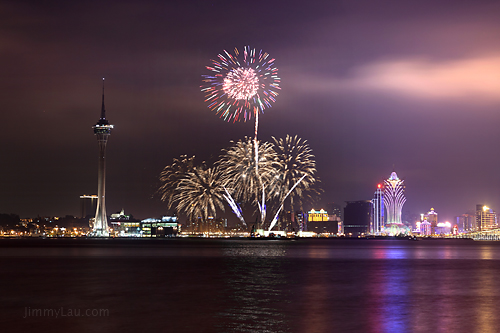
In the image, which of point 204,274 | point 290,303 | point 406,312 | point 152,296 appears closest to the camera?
point 406,312

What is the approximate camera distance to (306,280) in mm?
55375

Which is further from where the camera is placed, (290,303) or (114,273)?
(114,273)

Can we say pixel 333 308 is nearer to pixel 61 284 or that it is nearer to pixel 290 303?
pixel 290 303

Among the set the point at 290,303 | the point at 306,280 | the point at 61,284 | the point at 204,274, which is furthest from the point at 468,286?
the point at 61,284

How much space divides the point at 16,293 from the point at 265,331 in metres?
25.7

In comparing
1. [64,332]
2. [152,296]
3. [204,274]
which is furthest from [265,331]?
[204,274]

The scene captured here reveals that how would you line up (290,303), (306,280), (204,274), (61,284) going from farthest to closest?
(204,274) < (306,280) < (61,284) < (290,303)

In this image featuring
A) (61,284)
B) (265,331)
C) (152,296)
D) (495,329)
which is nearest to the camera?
(265,331)

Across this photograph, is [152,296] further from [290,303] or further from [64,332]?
[64,332]

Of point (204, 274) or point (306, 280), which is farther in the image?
point (204, 274)

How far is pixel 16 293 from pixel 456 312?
31.4m

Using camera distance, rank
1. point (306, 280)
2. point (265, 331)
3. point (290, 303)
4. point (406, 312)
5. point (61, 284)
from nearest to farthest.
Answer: point (265, 331)
point (406, 312)
point (290, 303)
point (61, 284)
point (306, 280)

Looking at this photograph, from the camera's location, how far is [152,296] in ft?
135

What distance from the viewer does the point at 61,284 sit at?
5062 centimetres
